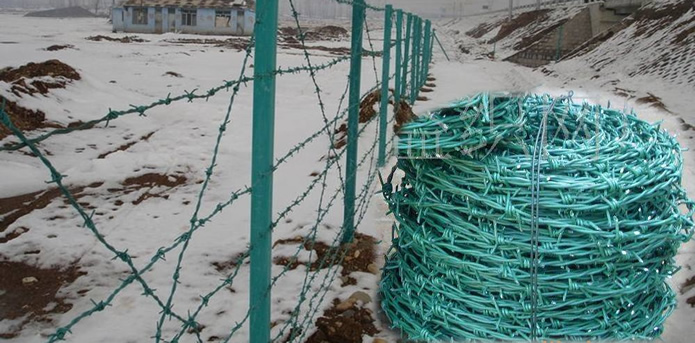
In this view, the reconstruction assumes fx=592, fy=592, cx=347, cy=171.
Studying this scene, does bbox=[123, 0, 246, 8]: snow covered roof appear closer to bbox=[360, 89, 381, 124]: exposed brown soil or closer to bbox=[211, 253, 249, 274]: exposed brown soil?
bbox=[360, 89, 381, 124]: exposed brown soil

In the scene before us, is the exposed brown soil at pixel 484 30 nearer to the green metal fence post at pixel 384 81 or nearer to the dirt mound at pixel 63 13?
the green metal fence post at pixel 384 81

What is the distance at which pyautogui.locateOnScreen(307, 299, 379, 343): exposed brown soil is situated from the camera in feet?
9.93

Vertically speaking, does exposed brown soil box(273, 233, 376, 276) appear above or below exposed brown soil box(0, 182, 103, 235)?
above

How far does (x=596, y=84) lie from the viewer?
1478cm

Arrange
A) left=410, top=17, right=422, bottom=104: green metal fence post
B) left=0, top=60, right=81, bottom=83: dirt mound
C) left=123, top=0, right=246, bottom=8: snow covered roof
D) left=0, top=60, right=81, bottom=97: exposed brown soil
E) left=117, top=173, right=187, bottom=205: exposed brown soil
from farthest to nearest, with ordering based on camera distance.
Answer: left=123, top=0, right=246, bottom=8: snow covered roof → left=0, top=60, right=81, bottom=83: dirt mound → left=410, top=17, right=422, bottom=104: green metal fence post → left=0, top=60, right=81, bottom=97: exposed brown soil → left=117, top=173, right=187, bottom=205: exposed brown soil

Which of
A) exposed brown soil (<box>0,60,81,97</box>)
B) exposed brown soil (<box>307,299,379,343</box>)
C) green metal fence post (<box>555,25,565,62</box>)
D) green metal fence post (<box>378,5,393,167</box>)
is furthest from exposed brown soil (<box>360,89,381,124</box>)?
green metal fence post (<box>555,25,565,62</box>)

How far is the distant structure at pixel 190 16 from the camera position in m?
41.3

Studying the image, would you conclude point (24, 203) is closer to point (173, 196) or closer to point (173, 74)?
point (173, 196)

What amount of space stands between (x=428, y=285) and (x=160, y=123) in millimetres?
7211

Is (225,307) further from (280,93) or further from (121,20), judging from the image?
(121,20)

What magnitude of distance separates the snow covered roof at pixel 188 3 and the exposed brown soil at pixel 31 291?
128 feet

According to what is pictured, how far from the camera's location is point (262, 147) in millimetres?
1995

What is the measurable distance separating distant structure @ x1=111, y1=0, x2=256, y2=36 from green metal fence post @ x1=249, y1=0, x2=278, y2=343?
40940 millimetres

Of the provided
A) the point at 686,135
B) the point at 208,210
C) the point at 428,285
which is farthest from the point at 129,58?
the point at 428,285
